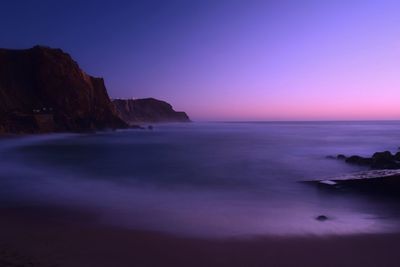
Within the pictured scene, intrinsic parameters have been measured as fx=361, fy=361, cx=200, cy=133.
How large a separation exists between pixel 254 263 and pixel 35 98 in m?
58.8

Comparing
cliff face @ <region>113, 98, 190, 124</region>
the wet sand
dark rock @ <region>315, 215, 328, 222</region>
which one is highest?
cliff face @ <region>113, 98, 190, 124</region>

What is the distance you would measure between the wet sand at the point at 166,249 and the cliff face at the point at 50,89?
47690mm

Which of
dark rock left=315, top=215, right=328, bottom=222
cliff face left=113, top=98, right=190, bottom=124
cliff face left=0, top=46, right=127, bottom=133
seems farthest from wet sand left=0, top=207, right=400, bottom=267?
cliff face left=113, top=98, right=190, bottom=124

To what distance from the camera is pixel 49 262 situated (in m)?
4.67

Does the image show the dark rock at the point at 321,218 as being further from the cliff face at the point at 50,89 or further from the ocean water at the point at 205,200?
the cliff face at the point at 50,89

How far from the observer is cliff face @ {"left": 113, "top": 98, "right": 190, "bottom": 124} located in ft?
469

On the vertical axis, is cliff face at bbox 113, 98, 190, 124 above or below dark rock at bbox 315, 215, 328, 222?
above

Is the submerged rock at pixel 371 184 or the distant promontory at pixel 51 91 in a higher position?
the distant promontory at pixel 51 91

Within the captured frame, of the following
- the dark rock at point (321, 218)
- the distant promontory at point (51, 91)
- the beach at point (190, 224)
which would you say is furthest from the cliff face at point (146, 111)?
the dark rock at point (321, 218)

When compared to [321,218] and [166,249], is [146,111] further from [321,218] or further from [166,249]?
[166,249]

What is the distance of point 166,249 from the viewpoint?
5539 mm

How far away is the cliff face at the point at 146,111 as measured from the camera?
14295 cm

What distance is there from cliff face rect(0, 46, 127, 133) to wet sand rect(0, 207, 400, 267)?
47.7 m

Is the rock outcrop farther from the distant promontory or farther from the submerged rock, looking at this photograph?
the distant promontory
